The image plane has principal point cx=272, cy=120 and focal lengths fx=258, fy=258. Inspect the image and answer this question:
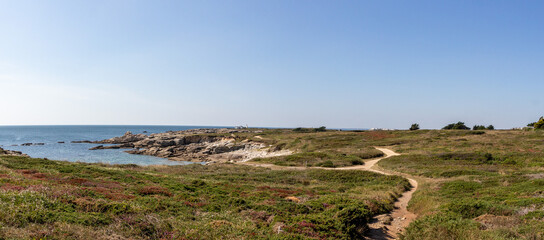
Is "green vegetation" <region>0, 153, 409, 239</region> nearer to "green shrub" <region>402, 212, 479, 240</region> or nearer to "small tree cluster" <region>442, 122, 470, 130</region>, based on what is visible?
"green shrub" <region>402, 212, 479, 240</region>

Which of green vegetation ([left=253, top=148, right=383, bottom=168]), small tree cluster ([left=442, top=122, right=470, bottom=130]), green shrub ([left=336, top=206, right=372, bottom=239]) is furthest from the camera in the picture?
small tree cluster ([left=442, top=122, right=470, bottom=130])

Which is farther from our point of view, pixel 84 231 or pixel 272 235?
pixel 272 235

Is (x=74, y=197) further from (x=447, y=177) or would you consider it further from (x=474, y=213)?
(x=447, y=177)

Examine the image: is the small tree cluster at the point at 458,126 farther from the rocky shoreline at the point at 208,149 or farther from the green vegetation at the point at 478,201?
the rocky shoreline at the point at 208,149

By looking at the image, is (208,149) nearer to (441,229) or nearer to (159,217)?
(159,217)

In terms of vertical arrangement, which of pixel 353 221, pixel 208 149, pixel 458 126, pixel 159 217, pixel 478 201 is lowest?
pixel 208 149

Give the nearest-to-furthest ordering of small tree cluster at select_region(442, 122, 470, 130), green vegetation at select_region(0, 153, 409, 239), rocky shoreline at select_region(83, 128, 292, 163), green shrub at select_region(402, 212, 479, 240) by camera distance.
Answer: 1. green vegetation at select_region(0, 153, 409, 239)
2. green shrub at select_region(402, 212, 479, 240)
3. rocky shoreline at select_region(83, 128, 292, 163)
4. small tree cluster at select_region(442, 122, 470, 130)

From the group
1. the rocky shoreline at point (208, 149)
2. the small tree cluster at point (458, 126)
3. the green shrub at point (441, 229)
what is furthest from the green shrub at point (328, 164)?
the small tree cluster at point (458, 126)

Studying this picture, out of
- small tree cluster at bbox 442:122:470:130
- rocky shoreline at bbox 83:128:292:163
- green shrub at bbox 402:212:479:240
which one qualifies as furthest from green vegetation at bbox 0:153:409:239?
small tree cluster at bbox 442:122:470:130

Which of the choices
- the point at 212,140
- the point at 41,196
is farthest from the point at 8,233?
the point at 212,140

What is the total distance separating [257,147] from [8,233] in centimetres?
6910

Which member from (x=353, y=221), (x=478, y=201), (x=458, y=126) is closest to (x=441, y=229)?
(x=353, y=221)

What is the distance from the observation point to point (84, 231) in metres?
8.50

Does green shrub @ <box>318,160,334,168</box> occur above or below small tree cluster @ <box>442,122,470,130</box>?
below
